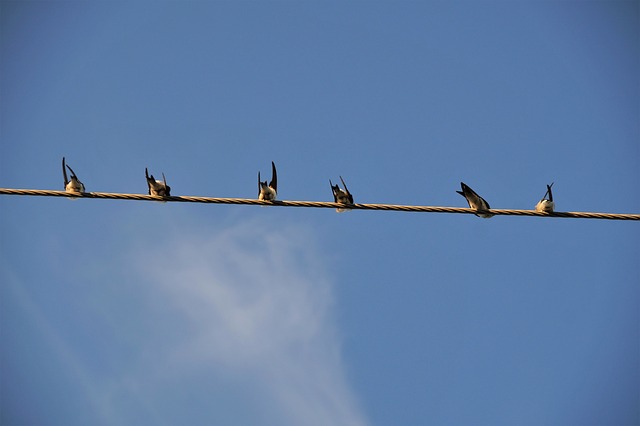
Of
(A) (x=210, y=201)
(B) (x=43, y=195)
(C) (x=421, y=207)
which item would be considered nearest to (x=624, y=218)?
(C) (x=421, y=207)

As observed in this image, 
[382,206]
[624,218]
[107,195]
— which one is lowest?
[624,218]

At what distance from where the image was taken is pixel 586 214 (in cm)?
983

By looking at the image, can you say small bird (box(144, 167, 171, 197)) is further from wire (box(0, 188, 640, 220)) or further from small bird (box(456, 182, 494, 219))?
small bird (box(456, 182, 494, 219))

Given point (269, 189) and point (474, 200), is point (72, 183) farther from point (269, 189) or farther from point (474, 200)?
point (474, 200)

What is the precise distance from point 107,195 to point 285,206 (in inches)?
92.5

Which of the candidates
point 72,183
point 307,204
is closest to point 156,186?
point 72,183

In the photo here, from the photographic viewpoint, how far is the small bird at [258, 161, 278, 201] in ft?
41.4

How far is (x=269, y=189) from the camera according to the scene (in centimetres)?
1291

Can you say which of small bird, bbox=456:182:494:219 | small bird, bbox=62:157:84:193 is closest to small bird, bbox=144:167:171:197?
small bird, bbox=62:157:84:193

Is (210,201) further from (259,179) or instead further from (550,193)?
(550,193)

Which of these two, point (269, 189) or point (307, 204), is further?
point (269, 189)

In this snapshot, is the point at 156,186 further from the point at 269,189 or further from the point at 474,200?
the point at 474,200

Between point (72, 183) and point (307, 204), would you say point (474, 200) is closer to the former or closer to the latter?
point (307, 204)

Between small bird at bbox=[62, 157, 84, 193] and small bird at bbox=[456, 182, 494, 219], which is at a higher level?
small bird at bbox=[62, 157, 84, 193]
